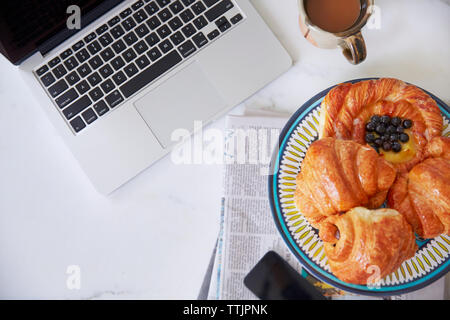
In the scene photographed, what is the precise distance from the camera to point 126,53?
81cm

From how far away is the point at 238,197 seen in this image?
84 centimetres

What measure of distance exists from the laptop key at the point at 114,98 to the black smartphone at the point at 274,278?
18.5 inches

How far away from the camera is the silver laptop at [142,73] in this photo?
811 mm

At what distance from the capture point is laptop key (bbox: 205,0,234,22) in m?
0.82

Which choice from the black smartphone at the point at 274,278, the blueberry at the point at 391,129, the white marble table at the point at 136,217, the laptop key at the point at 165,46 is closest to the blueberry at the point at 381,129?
the blueberry at the point at 391,129

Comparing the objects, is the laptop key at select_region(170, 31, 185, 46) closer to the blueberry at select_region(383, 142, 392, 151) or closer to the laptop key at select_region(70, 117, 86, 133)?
the laptop key at select_region(70, 117, 86, 133)

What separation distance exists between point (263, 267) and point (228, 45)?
50 centimetres

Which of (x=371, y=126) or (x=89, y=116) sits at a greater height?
(x=89, y=116)

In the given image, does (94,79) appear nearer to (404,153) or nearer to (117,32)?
(117,32)

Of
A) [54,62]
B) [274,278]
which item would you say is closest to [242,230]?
[274,278]

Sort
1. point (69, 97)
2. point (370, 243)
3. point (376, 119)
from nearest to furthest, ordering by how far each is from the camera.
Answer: point (370, 243) < point (376, 119) < point (69, 97)

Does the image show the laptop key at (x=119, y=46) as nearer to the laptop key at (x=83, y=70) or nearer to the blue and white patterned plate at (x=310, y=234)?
the laptop key at (x=83, y=70)

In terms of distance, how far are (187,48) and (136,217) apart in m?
0.40

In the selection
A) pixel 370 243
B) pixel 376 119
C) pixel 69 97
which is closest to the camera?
pixel 370 243
